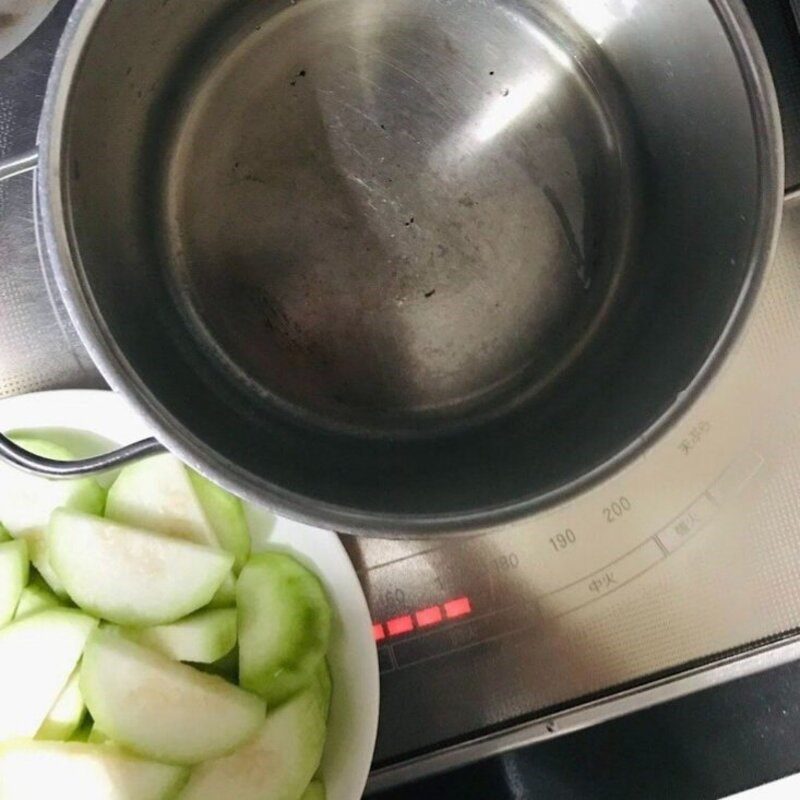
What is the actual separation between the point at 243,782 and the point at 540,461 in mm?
293

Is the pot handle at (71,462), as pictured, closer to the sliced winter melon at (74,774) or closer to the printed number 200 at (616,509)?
the sliced winter melon at (74,774)

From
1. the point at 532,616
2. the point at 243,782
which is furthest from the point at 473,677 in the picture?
the point at 243,782

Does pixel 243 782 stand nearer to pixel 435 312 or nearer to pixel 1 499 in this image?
pixel 1 499

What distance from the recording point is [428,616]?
61 centimetres

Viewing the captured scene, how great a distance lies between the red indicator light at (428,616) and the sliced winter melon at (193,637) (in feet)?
0.45

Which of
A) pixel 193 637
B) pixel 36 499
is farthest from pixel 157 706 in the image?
pixel 36 499

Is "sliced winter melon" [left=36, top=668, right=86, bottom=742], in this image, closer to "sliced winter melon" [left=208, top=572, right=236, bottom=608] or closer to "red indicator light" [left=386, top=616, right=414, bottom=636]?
"sliced winter melon" [left=208, top=572, right=236, bottom=608]

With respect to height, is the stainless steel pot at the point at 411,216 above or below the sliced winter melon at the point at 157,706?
above

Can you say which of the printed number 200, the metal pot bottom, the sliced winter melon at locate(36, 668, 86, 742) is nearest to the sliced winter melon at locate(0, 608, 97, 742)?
the sliced winter melon at locate(36, 668, 86, 742)

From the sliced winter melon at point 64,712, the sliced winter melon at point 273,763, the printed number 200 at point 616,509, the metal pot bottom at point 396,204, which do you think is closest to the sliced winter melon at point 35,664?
the sliced winter melon at point 64,712

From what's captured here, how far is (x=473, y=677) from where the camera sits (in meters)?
0.61

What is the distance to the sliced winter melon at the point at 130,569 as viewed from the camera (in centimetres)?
54

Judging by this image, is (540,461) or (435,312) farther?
(435,312)

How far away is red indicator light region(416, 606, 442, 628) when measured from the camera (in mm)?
608
